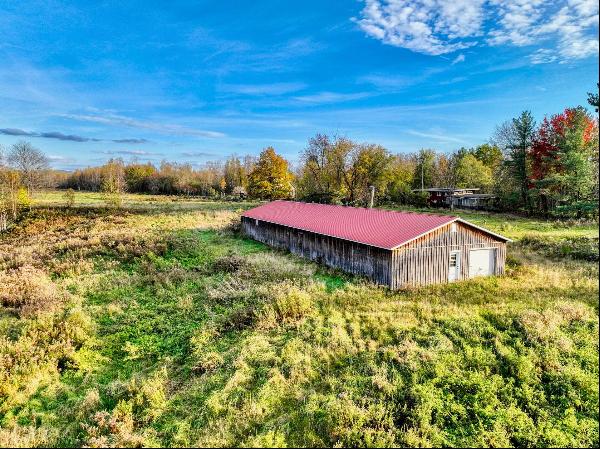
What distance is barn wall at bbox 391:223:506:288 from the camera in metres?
18.4

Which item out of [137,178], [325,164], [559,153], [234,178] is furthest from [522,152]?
[137,178]

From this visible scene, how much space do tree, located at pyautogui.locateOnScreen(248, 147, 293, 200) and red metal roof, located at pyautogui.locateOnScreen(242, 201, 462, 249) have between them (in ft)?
85.2

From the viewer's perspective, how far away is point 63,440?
28.6ft

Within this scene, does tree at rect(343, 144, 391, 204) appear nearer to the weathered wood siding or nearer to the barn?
the barn

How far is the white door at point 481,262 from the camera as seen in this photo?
20.0 metres

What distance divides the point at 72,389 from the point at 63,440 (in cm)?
230

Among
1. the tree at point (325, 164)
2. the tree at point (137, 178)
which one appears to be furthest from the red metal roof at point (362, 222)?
the tree at point (137, 178)

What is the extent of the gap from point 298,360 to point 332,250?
11.9 meters

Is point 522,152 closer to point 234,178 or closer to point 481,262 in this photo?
point 481,262

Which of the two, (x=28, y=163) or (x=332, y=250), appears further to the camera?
(x=28, y=163)

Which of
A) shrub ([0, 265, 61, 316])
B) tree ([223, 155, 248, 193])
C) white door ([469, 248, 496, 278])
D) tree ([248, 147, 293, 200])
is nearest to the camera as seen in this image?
shrub ([0, 265, 61, 316])

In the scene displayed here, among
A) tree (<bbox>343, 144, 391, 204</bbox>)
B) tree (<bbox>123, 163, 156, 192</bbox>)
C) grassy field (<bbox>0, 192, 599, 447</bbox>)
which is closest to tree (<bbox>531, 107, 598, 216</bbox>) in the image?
grassy field (<bbox>0, 192, 599, 447</bbox>)

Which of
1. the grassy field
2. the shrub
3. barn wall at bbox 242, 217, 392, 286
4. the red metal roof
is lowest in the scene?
the grassy field

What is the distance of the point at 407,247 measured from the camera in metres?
18.4
